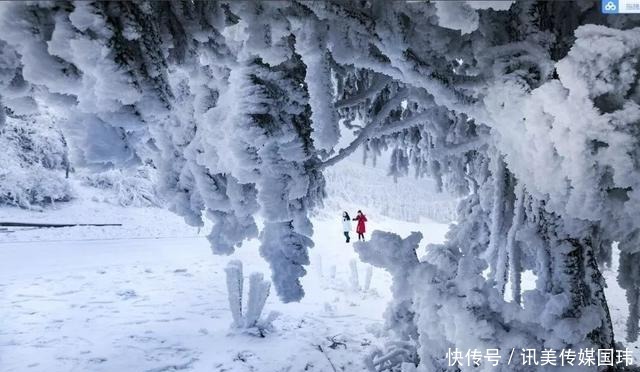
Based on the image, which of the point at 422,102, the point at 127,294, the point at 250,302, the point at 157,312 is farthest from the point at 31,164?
the point at 422,102

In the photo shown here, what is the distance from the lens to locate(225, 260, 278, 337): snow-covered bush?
5574mm

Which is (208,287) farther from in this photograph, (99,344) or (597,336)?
(597,336)

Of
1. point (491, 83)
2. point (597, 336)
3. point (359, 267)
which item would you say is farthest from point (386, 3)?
point (359, 267)

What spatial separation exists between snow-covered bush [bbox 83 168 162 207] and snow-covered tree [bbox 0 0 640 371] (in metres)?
19.2

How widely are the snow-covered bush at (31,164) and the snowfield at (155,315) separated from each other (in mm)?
6650

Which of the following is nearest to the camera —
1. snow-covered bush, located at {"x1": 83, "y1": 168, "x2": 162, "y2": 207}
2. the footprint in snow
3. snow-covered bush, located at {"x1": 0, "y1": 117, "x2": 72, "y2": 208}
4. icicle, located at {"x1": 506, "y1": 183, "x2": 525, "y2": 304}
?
icicle, located at {"x1": 506, "y1": 183, "x2": 525, "y2": 304}

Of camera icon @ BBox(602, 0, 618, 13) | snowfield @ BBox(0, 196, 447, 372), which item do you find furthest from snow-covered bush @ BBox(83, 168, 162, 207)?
camera icon @ BBox(602, 0, 618, 13)

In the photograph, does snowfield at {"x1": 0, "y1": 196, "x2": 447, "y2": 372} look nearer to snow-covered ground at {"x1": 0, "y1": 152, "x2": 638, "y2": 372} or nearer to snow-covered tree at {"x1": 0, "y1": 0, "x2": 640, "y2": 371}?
snow-covered ground at {"x1": 0, "y1": 152, "x2": 638, "y2": 372}

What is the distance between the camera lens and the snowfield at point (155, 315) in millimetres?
4641

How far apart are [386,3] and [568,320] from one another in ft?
5.68

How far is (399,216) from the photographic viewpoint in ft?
93.5

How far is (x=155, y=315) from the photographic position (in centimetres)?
617

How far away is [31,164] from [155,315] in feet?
57.0

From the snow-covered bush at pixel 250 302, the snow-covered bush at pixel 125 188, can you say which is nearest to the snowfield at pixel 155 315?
the snow-covered bush at pixel 250 302
